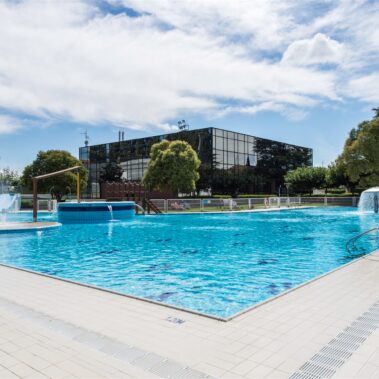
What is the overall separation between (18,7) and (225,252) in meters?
10.1

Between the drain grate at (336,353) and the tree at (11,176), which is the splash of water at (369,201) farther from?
the tree at (11,176)

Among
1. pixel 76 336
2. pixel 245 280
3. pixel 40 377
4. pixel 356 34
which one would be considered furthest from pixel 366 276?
pixel 356 34

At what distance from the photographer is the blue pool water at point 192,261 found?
24.0 feet

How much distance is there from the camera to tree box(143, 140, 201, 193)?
128ft

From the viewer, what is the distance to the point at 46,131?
138 feet

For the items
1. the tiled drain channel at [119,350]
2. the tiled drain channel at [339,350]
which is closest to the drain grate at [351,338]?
the tiled drain channel at [339,350]

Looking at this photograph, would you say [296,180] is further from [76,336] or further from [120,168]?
[76,336]

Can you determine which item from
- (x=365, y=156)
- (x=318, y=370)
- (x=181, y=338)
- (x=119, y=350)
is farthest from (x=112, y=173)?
(x=318, y=370)

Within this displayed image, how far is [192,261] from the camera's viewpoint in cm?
1051

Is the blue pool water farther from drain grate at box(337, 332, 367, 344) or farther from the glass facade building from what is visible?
the glass facade building

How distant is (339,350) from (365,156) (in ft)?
132

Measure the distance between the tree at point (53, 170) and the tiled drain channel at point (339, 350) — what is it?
39555 millimetres

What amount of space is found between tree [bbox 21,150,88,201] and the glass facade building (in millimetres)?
14603

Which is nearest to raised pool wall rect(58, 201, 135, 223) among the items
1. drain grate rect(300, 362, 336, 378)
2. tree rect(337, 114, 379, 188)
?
drain grate rect(300, 362, 336, 378)
